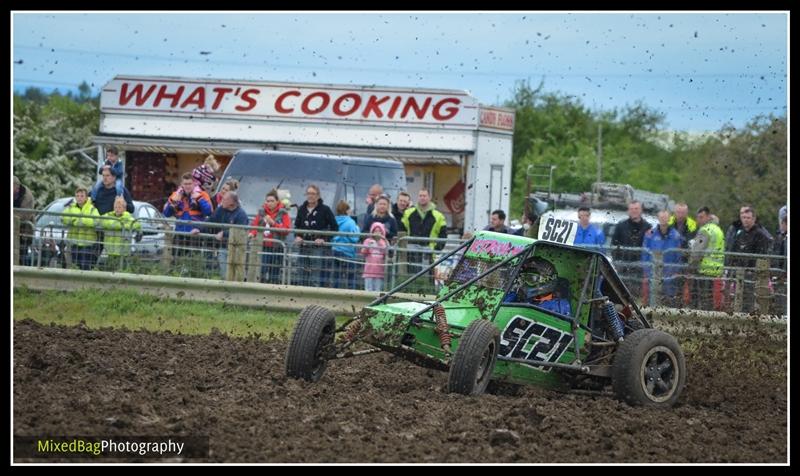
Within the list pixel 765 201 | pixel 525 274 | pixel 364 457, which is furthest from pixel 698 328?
pixel 765 201

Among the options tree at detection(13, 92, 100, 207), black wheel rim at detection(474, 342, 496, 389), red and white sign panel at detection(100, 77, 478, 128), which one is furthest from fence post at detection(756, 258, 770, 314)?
tree at detection(13, 92, 100, 207)

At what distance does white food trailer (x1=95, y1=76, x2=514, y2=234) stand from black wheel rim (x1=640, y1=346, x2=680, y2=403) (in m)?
10.5

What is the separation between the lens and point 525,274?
34.0 ft

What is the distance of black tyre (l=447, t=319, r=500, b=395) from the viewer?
9.23m

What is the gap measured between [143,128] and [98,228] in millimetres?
6811

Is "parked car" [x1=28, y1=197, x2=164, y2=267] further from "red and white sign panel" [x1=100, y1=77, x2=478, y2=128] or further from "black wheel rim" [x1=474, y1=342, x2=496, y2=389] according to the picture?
"black wheel rim" [x1=474, y1=342, x2=496, y2=389]

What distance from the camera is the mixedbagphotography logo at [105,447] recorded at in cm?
710

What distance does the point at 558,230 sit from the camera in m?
10.5

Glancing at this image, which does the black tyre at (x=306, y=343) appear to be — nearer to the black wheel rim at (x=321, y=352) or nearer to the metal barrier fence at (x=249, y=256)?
the black wheel rim at (x=321, y=352)

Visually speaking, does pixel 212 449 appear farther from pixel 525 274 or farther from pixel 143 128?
pixel 143 128

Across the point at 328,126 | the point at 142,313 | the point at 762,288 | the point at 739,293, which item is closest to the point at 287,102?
the point at 328,126

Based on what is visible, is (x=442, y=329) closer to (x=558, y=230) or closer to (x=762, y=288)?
(x=558, y=230)

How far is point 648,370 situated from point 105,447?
15.4 feet

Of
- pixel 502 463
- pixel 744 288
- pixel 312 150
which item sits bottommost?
pixel 502 463
